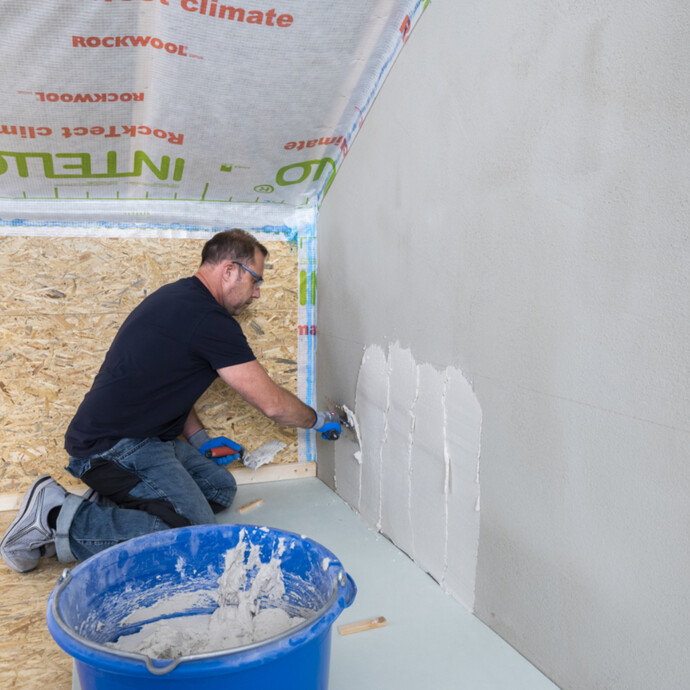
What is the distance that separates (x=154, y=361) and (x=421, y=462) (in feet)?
3.32

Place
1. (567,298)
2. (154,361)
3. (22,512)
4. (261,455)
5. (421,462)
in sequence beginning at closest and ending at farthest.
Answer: (567,298) → (421,462) → (22,512) → (154,361) → (261,455)

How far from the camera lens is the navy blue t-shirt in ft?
6.81

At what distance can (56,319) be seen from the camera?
2.48m

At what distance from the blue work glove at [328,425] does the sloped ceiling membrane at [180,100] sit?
1.01 meters

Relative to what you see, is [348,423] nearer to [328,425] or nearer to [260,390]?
[328,425]

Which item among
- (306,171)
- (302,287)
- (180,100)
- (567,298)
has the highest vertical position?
(180,100)

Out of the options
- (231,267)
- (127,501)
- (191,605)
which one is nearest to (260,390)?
(231,267)

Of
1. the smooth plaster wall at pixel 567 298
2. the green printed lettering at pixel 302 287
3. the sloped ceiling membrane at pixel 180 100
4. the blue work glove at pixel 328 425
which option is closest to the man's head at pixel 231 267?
the sloped ceiling membrane at pixel 180 100

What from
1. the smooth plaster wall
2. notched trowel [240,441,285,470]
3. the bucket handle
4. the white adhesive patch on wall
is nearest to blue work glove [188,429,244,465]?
notched trowel [240,441,285,470]

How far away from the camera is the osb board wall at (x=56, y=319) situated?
2441 mm

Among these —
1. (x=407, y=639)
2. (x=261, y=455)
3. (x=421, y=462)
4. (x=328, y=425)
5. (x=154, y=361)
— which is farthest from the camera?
(x=261, y=455)

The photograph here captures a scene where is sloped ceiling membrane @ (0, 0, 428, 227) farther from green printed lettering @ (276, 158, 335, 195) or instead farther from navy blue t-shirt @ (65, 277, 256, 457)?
navy blue t-shirt @ (65, 277, 256, 457)

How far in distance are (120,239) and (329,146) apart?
3.28ft

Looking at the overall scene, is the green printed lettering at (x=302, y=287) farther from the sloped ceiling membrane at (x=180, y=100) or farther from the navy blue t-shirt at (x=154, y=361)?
the navy blue t-shirt at (x=154, y=361)
